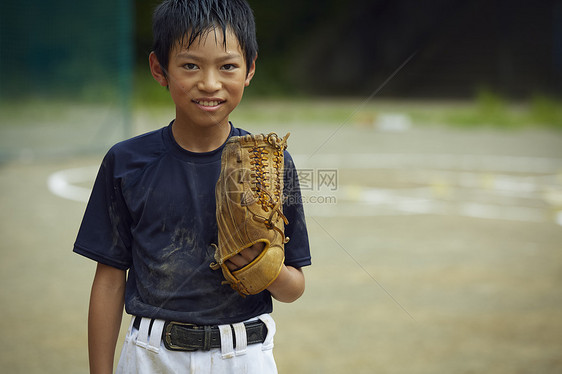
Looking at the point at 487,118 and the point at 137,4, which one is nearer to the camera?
the point at 487,118

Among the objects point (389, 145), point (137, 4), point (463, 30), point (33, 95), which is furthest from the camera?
point (463, 30)

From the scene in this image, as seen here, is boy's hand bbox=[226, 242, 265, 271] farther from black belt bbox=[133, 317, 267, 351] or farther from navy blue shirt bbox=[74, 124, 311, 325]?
black belt bbox=[133, 317, 267, 351]

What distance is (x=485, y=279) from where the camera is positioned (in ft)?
15.7

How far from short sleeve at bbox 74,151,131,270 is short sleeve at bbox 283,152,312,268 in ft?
1.22

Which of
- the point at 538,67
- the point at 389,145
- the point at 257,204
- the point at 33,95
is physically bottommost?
the point at 257,204

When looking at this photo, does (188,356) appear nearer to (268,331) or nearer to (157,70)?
(268,331)

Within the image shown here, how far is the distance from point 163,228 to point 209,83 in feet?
1.12

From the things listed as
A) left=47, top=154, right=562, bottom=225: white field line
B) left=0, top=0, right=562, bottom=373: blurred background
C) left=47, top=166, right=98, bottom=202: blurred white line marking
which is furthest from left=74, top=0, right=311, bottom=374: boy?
left=47, top=166, right=98, bottom=202: blurred white line marking

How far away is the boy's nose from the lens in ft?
4.89

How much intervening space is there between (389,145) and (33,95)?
254 inches

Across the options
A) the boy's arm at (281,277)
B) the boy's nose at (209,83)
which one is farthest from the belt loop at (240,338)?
the boy's nose at (209,83)

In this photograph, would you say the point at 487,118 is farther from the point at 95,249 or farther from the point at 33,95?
the point at 95,249

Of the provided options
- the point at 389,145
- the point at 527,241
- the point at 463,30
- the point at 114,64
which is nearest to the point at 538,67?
the point at 463,30

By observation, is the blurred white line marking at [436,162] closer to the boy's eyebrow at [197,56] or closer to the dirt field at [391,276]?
the dirt field at [391,276]
